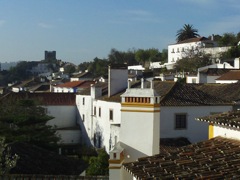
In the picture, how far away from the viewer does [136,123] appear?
1155 cm

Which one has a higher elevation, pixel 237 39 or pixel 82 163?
→ pixel 237 39

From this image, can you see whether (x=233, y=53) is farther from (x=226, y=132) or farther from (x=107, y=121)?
(x=226, y=132)

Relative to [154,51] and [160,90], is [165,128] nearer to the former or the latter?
[160,90]

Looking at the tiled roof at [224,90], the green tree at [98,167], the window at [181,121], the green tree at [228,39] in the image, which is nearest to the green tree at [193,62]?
the green tree at [228,39]

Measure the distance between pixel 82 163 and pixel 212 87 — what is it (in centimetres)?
1832

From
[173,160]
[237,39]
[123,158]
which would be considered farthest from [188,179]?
[237,39]

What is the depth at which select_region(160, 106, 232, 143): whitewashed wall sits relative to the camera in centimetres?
2548

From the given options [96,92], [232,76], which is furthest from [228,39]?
[96,92]

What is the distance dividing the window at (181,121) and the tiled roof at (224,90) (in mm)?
4771

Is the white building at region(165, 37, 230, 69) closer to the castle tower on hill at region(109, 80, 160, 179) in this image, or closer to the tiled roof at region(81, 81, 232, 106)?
the tiled roof at region(81, 81, 232, 106)

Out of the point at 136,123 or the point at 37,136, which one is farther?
the point at 37,136

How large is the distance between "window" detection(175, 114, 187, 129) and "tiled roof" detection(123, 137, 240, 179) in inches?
633

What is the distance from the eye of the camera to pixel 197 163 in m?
8.04

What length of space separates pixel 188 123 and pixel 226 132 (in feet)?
53.6
